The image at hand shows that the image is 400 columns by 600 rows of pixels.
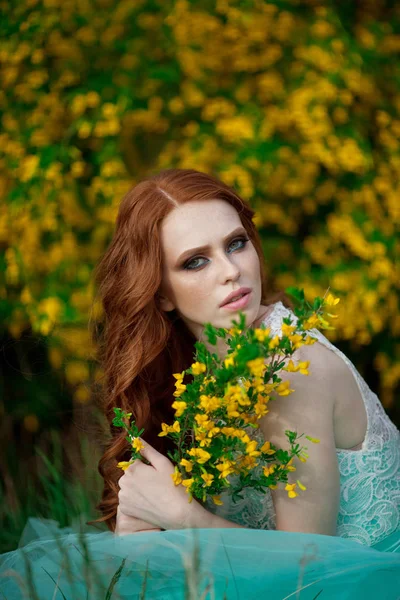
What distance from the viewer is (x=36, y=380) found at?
13.6 ft

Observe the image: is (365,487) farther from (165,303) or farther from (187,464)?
(165,303)

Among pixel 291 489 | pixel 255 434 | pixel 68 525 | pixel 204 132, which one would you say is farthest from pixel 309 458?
pixel 204 132

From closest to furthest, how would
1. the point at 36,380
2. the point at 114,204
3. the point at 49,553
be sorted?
the point at 49,553 < the point at 114,204 < the point at 36,380

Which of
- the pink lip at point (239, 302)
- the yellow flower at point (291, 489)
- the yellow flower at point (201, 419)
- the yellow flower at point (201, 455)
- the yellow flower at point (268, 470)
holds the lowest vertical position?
the yellow flower at point (291, 489)

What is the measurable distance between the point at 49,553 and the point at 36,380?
225cm

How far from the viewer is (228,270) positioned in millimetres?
2029

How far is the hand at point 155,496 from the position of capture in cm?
192

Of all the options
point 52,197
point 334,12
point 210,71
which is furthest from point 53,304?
point 334,12

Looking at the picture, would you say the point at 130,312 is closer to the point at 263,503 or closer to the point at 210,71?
the point at 263,503

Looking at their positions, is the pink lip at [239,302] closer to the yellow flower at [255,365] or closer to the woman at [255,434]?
the woman at [255,434]

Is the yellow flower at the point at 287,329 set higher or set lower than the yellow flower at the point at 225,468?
higher

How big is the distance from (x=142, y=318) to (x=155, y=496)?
1.87 feet

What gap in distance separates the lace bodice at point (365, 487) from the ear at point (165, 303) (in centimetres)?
29

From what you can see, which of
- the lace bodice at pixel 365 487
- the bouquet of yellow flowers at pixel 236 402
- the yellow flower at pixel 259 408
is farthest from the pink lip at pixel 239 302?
the yellow flower at pixel 259 408
